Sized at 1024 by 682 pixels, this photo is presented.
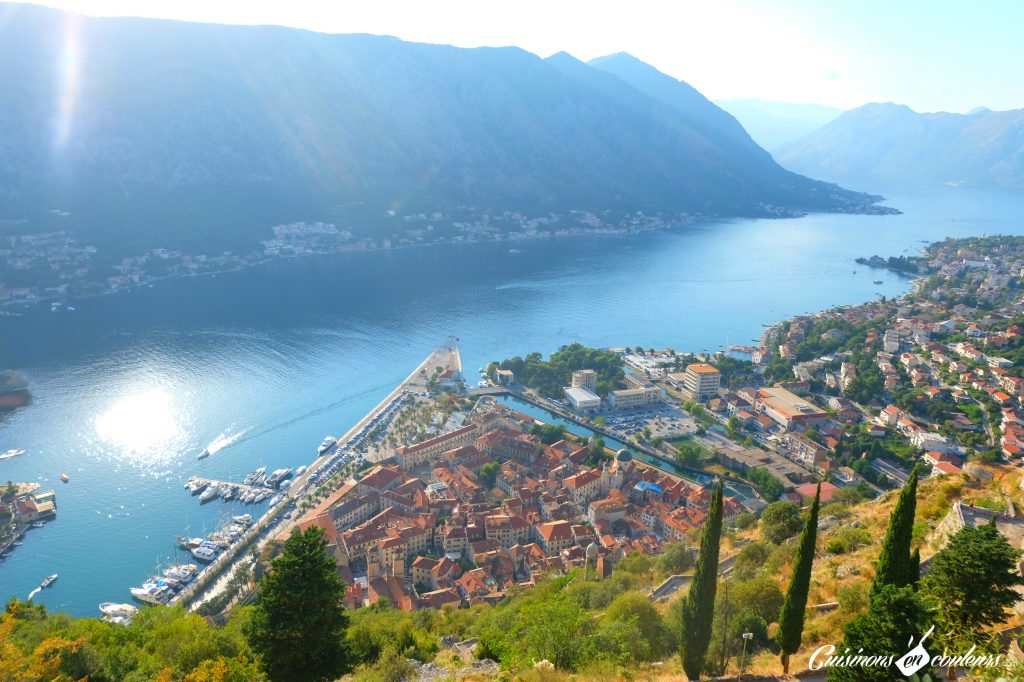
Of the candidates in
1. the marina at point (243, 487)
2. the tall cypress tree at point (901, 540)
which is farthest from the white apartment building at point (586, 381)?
the tall cypress tree at point (901, 540)

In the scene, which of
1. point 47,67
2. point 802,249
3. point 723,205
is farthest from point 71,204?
point 723,205

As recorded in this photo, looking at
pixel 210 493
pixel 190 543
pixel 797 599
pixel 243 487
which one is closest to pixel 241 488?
pixel 243 487

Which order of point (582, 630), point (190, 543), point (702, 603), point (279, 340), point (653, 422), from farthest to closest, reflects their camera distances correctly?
point (279, 340), point (653, 422), point (190, 543), point (582, 630), point (702, 603)

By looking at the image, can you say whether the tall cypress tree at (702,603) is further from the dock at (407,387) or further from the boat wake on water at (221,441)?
the boat wake on water at (221,441)

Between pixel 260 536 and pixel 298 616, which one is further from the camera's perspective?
pixel 260 536

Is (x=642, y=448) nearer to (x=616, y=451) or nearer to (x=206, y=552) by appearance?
(x=616, y=451)

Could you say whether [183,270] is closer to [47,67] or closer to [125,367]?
[125,367]
